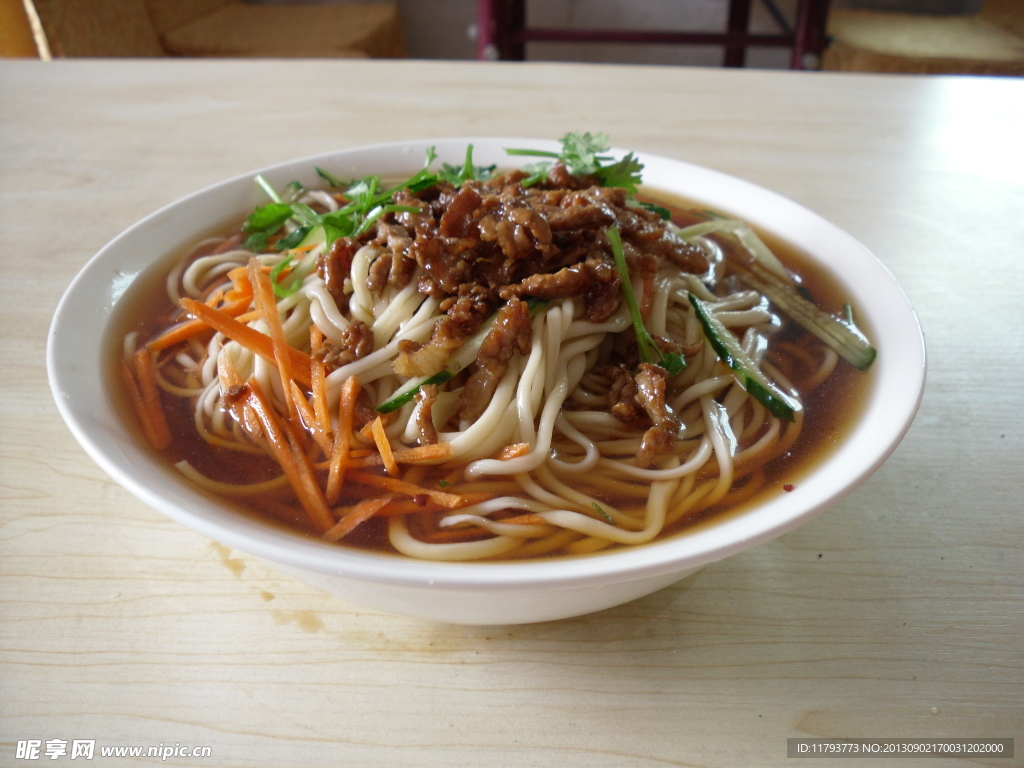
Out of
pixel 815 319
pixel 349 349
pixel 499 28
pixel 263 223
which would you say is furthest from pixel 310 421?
pixel 499 28

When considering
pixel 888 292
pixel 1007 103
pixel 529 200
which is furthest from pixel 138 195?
pixel 1007 103

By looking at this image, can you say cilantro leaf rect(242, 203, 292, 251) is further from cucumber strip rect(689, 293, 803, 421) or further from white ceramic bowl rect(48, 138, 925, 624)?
cucumber strip rect(689, 293, 803, 421)

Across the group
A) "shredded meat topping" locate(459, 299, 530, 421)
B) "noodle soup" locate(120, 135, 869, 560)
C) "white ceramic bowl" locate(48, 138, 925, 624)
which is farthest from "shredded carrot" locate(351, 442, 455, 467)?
"white ceramic bowl" locate(48, 138, 925, 624)

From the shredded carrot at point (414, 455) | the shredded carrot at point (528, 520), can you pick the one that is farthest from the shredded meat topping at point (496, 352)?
the shredded carrot at point (528, 520)

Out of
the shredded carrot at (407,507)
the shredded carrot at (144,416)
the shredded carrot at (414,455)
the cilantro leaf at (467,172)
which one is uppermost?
the cilantro leaf at (467,172)

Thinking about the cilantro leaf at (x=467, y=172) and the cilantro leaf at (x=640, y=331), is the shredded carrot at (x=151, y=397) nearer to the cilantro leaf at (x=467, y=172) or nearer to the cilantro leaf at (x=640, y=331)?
the cilantro leaf at (x=467, y=172)

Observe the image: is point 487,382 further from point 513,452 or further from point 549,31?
point 549,31

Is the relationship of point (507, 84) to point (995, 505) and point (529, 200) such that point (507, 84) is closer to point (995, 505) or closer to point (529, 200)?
point (529, 200)
